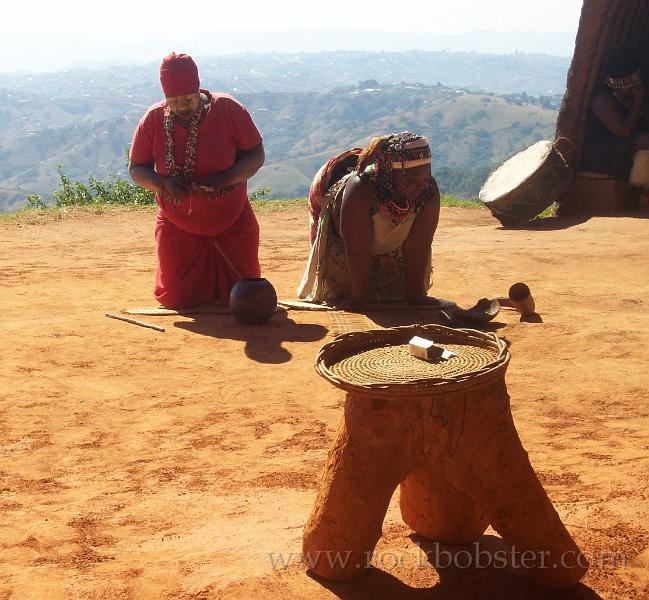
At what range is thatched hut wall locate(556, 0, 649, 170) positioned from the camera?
11.4 meters

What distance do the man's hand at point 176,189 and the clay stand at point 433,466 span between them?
3822mm

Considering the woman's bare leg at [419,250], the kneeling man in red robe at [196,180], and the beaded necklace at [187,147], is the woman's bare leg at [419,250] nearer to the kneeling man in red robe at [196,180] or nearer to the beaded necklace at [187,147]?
the kneeling man in red robe at [196,180]

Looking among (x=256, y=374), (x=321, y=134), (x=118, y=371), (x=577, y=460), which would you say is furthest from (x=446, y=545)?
(x=321, y=134)

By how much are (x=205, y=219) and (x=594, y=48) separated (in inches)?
260

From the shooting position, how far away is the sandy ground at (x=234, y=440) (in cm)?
305

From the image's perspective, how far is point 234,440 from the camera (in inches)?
176

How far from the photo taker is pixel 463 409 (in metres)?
2.86

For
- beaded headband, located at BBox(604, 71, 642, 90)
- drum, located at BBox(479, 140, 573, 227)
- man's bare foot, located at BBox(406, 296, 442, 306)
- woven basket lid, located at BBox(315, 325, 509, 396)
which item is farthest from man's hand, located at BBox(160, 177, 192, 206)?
beaded headband, located at BBox(604, 71, 642, 90)

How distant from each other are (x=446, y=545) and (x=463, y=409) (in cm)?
62

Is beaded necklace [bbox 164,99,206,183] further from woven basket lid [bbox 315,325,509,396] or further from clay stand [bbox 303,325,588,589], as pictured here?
clay stand [bbox 303,325,588,589]

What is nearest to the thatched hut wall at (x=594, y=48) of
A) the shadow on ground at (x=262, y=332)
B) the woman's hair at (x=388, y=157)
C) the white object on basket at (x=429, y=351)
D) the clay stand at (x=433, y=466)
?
the woman's hair at (x=388, y=157)

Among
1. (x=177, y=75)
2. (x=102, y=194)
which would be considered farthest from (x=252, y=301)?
(x=102, y=194)

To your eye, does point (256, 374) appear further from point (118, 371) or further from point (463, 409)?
point (463, 409)

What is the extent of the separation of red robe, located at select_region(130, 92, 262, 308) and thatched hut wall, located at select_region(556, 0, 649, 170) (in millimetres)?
6031
